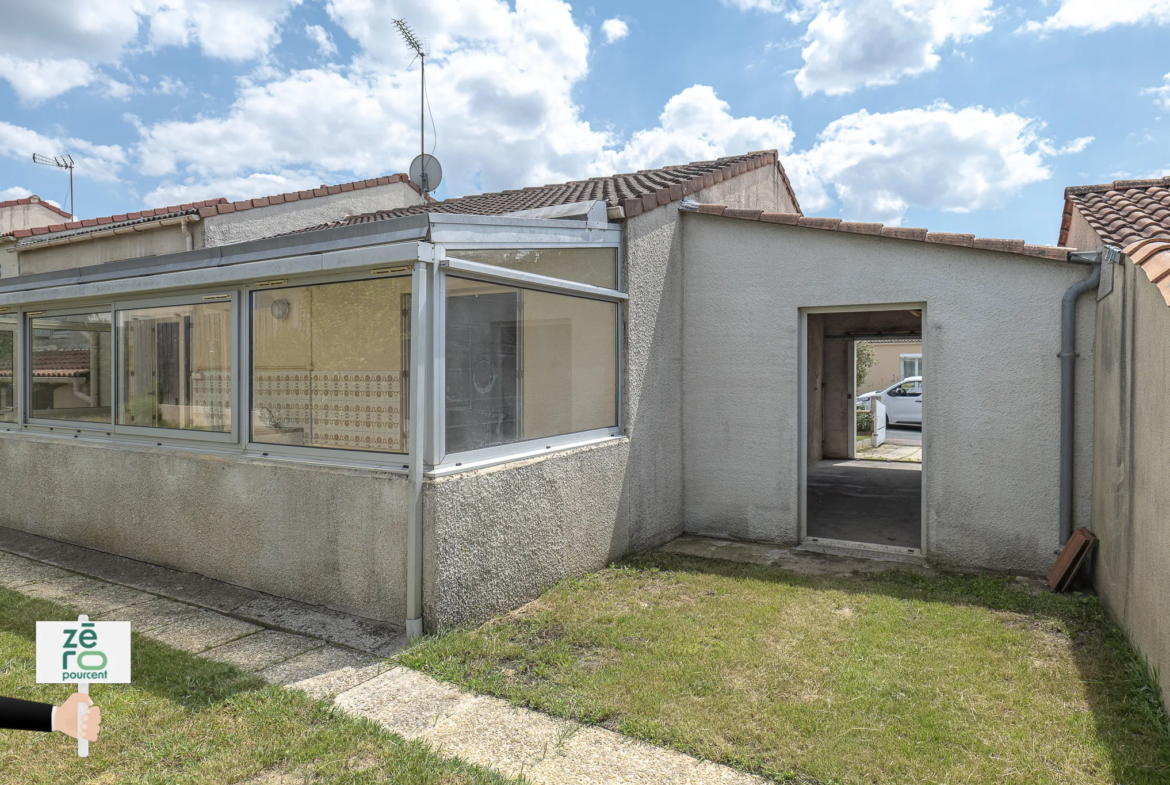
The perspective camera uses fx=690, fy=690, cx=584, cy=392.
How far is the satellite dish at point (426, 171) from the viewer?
48.8ft

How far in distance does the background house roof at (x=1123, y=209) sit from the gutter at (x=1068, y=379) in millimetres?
412

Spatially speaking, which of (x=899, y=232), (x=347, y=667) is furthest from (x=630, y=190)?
(x=347, y=667)

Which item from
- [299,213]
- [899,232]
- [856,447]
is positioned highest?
[299,213]

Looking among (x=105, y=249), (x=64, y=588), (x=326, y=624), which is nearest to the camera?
(x=326, y=624)

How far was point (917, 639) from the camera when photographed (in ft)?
16.7

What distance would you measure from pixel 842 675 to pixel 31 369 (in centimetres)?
957

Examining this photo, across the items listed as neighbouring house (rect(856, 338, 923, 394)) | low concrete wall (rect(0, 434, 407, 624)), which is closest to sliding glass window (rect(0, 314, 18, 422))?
low concrete wall (rect(0, 434, 407, 624))

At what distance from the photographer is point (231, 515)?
6285 mm

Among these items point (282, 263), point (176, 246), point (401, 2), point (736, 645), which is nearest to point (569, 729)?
point (736, 645)

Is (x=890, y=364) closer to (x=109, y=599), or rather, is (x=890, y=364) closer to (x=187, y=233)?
(x=187, y=233)

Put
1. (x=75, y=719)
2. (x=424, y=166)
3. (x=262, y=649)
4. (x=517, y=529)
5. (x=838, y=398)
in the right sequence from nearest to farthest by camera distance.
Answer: (x=75, y=719)
(x=262, y=649)
(x=517, y=529)
(x=424, y=166)
(x=838, y=398)

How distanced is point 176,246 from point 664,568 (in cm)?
1027

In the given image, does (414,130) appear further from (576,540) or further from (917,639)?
(917,639)

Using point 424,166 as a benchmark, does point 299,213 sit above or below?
below
